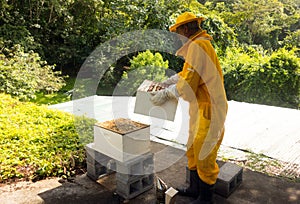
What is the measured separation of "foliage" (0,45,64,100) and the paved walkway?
149cm

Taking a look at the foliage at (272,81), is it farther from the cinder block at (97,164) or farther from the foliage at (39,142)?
the cinder block at (97,164)

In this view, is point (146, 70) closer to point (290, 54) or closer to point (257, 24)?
point (290, 54)

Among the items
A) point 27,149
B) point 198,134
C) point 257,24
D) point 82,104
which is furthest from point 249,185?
point 257,24

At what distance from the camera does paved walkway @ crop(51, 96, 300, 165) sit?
412cm

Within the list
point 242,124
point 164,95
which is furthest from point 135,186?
point 242,124

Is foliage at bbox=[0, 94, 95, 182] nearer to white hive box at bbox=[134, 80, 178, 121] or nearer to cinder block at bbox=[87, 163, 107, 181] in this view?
cinder block at bbox=[87, 163, 107, 181]

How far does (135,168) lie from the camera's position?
2812 mm

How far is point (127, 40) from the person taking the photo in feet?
27.2

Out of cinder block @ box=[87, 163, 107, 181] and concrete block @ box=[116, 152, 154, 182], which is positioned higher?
concrete block @ box=[116, 152, 154, 182]

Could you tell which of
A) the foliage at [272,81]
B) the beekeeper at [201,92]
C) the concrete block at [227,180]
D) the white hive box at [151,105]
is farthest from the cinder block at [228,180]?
the foliage at [272,81]

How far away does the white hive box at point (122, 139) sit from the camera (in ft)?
8.65

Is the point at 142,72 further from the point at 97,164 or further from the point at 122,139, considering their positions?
the point at 122,139

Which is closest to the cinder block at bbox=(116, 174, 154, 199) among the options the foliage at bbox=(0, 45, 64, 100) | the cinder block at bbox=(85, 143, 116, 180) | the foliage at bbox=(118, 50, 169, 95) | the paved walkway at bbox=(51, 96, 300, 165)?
the cinder block at bbox=(85, 143, 116, 180)

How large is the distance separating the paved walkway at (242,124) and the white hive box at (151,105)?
5.08ft
